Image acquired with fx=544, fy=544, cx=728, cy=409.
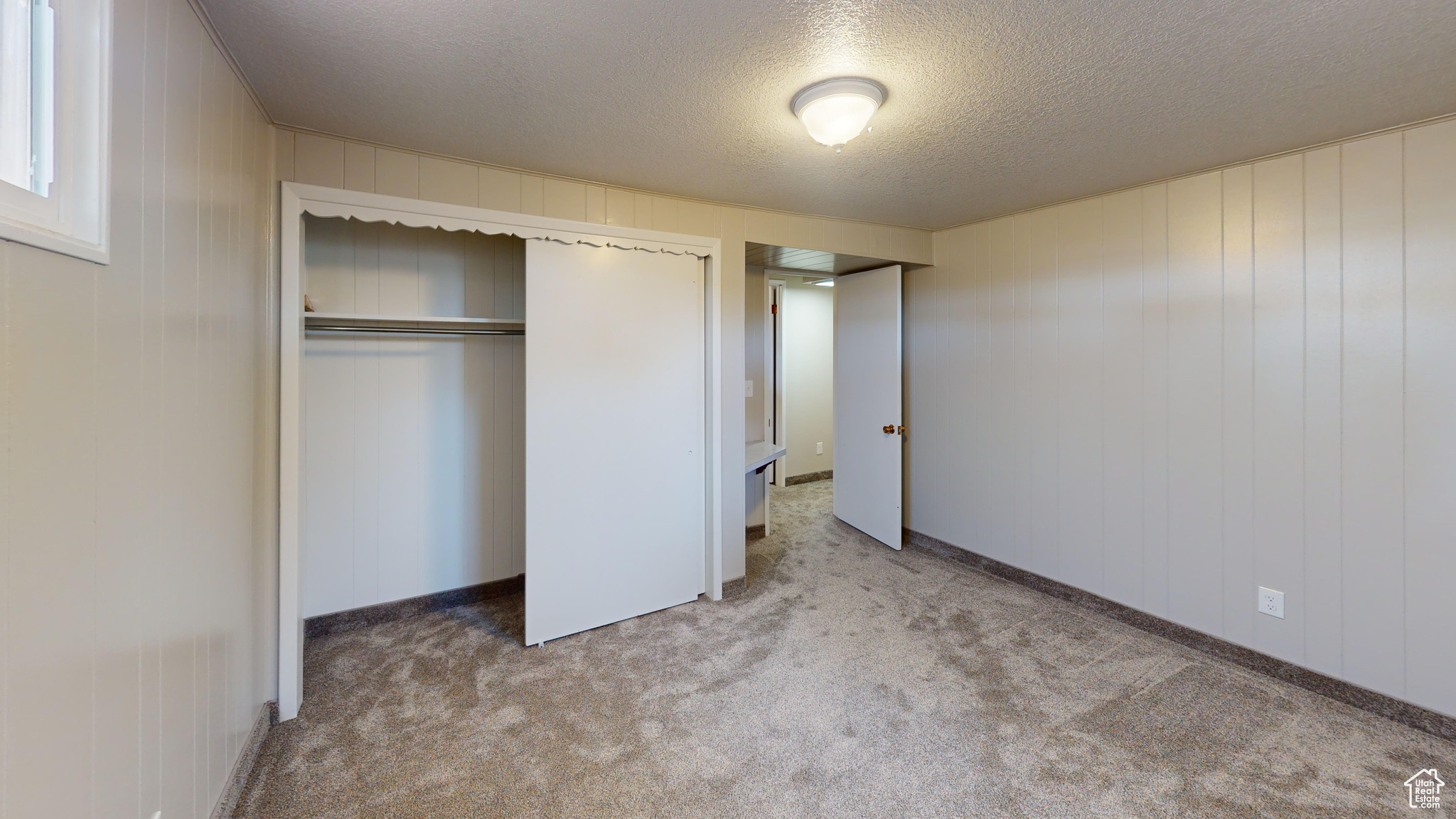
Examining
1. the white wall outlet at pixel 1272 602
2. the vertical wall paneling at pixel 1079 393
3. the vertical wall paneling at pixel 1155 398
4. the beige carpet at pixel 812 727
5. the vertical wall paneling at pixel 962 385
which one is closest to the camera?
the beige carpet at pixel 812 727

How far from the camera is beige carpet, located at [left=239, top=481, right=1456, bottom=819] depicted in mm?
1707

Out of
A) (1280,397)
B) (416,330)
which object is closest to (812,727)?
(1280,397)

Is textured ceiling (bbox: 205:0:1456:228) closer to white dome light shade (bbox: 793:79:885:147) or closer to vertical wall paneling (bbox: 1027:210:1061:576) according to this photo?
white dome light shade (bbox: 793:79:885:147)

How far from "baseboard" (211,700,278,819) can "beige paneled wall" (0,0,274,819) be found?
0.18ft

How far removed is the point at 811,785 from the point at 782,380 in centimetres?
388

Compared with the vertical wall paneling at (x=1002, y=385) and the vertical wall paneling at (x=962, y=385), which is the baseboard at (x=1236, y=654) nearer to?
the vertical wall paneling at (x=1002, y=385)

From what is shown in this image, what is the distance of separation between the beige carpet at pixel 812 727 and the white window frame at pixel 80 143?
1677mm

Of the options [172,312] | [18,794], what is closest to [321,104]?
[172,312]

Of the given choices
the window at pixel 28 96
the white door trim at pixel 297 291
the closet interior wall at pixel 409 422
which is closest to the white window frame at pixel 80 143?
the window at pixel 28 96

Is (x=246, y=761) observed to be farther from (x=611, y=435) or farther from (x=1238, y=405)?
(x=1238, y=405)

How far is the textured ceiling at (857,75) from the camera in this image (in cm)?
146

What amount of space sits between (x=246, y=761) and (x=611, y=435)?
174 centimetres

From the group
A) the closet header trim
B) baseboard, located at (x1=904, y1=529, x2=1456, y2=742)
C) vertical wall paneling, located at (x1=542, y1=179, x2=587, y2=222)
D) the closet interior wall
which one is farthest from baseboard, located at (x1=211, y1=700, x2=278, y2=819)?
baseboard, located at (x1=904, y1=529, x2=1456, y2=742)

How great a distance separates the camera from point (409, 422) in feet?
9.28
